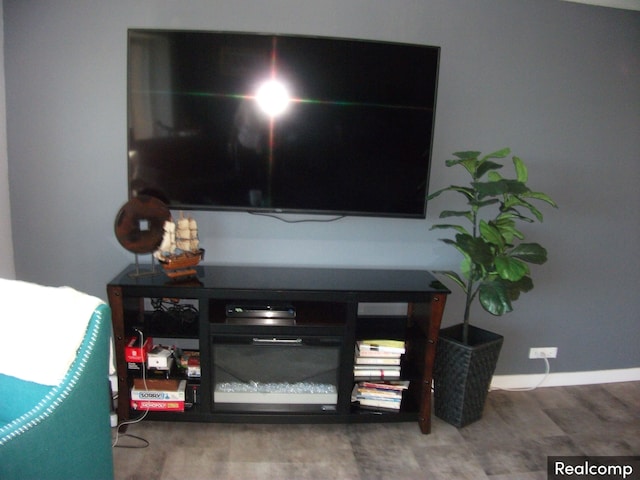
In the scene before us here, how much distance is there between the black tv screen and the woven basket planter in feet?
2.54

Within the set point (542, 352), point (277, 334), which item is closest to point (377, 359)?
point (277, 334)

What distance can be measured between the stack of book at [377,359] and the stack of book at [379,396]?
0.07 m

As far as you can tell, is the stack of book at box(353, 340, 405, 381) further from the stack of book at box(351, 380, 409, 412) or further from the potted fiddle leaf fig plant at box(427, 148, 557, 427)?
the potted fiddle leaf fig plant at box(427, 148, 557, 427)

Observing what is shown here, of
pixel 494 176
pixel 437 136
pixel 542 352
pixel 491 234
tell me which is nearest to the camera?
pixel 491 234

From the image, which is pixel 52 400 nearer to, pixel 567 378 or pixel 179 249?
pixel 179 249

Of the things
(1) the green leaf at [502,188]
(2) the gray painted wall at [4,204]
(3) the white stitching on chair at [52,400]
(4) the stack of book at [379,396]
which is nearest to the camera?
(3) the white stitching on chair at [52,400]

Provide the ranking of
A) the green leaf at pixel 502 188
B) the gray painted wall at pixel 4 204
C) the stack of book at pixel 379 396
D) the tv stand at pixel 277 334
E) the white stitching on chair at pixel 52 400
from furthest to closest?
the stack of book at pixel 379 396
the gray painted wall at pixel 4 204
the tv stand at pixel 277 334
the green leaf at pixel 502 188
the white stitching on chair at pixel 52 400

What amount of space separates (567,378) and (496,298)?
1.22 metres

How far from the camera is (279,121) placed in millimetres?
1876

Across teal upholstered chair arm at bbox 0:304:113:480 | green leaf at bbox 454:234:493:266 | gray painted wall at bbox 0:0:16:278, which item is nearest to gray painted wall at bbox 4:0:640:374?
gray painted wall at bbox 0:0:16:278

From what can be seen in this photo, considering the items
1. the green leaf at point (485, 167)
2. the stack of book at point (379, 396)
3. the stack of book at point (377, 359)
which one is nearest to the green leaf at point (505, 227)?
the green leaf at point (485, 167)

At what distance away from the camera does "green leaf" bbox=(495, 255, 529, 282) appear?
171 cm

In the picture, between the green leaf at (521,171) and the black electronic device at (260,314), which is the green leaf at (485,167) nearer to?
the green leaf at (521,171)

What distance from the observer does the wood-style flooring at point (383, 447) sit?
1.71 metres
